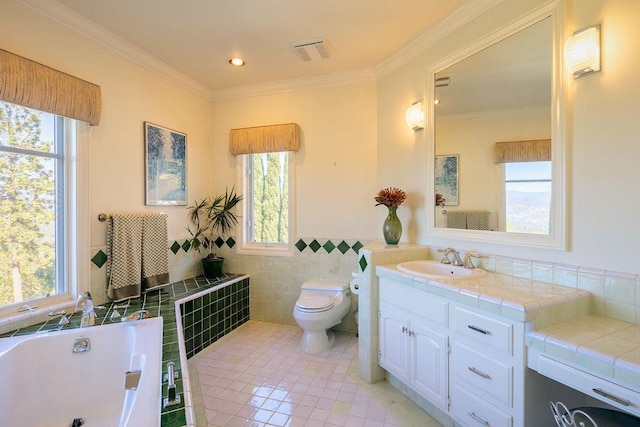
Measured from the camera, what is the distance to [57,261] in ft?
6.95

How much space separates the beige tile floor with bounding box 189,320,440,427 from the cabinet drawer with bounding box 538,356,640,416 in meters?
0.91

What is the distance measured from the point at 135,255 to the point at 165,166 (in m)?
0.91

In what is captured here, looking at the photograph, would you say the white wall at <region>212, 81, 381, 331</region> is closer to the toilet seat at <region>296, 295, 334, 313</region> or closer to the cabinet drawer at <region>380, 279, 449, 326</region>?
the toilet seat at <region>296, 295, 334, 313</region>

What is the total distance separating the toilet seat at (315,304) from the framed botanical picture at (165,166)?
1.61m

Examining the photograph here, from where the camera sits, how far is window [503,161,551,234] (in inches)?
65.0

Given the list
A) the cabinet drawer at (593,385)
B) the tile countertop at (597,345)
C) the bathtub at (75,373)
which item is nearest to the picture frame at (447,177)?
the tile countertop at (597,345)

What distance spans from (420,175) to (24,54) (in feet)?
9.18

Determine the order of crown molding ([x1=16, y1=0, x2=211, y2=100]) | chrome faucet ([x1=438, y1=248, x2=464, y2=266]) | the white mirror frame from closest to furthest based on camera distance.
A: the white mirror frame → crown molding ([x1=16, y1=0, x2=211, y2=100]) → chrome faucet ([x1=438, y1=248, x2=464, y2=266])

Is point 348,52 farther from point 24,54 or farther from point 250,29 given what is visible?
point 24,54

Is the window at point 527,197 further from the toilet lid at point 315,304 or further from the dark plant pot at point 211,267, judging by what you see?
the dark plant pot at point 211,267

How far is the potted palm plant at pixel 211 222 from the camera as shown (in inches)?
127

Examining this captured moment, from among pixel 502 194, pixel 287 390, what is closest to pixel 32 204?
pixel 287 390

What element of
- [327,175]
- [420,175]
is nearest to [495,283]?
[420,175]

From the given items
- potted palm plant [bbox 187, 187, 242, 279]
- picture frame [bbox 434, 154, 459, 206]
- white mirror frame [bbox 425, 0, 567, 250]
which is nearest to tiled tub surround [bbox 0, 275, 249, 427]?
potted palm plant [bbox 187, 187, 242, 279]
